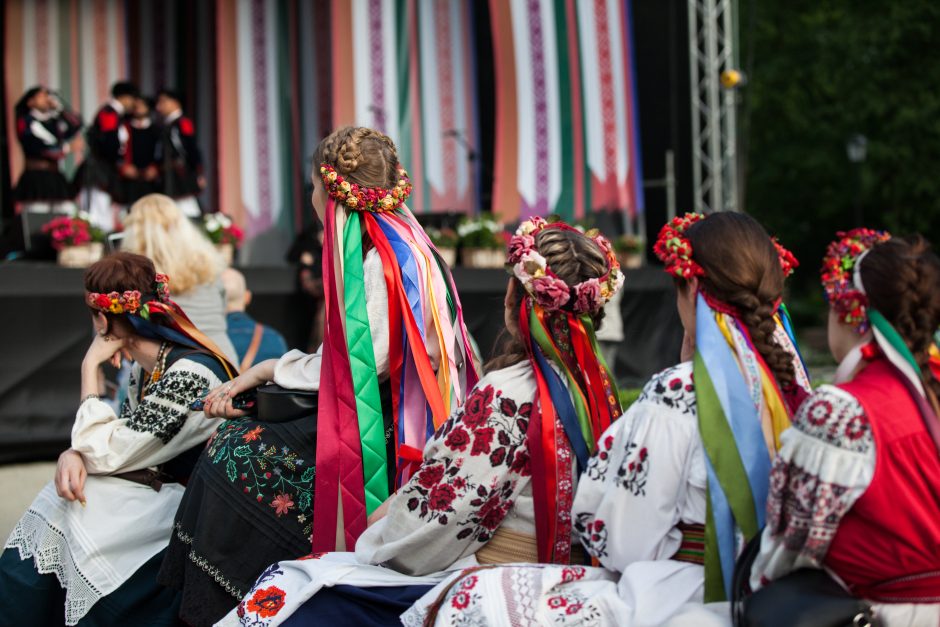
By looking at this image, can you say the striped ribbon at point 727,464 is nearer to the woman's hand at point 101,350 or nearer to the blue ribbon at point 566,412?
→ the blue ribbon at point 566,412

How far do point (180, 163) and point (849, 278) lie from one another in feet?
22.4

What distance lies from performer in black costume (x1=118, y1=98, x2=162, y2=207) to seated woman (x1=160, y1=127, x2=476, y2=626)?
5.52 meters

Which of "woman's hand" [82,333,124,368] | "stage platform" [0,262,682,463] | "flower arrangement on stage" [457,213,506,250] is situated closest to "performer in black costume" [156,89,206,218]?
"flower arrangement on stage" [457,213,506,250]

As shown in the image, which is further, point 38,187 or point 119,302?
point 38,187

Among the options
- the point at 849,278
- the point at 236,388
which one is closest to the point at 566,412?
the point at 849,278

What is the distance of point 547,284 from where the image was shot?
6.89ft

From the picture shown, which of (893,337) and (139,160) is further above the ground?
(139,160)

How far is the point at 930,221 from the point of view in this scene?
16266 mm

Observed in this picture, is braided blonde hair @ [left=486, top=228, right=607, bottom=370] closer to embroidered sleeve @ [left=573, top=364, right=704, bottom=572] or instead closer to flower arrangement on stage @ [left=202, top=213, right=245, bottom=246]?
embroidered sleeve @ [left=573, top=364, right=704, bottom=572]

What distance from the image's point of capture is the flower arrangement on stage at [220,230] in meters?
7.02

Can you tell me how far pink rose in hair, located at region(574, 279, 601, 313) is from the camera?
6.99 feet

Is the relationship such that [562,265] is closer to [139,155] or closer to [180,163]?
[180,163]

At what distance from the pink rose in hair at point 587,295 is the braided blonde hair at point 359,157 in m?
0.85

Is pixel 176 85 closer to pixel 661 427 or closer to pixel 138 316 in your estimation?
pixel 138 316
